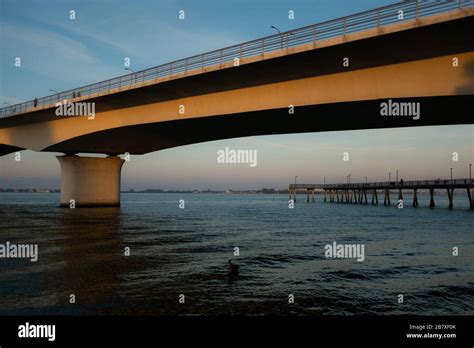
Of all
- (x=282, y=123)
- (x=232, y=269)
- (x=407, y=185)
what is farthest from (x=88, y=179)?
(x=407, y=185)

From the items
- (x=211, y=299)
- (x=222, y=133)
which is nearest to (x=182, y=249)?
(x=211, y=299)

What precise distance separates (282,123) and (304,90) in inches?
241

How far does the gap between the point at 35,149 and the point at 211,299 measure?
3992 centimetres

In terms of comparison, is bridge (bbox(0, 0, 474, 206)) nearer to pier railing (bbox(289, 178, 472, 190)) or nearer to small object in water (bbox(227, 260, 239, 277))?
small object in water (bbox(227, 260, 239, 277))

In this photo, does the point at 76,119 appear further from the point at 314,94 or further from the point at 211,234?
the point at 314,94

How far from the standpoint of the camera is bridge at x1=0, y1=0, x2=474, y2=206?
58.9 feet

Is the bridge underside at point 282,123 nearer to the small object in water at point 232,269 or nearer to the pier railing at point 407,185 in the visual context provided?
the small object in water at point 232,269

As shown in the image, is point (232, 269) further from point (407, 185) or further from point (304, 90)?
point (407, 185)

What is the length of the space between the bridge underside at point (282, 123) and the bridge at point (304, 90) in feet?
0.24

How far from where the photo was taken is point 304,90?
23016mm

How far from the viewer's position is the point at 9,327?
10.1 metres

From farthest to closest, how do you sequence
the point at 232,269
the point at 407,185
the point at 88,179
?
the point at 407,185 → the point at 88,179 → the point at 232,269

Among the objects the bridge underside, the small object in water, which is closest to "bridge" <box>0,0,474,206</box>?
the bridge underside

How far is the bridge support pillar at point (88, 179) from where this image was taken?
54.0 metres
